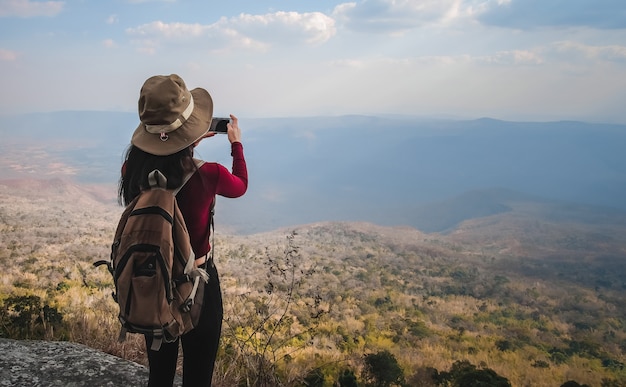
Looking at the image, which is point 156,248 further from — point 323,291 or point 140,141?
point 323,291

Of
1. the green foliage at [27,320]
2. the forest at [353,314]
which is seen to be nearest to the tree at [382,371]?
the forest at [353,314]

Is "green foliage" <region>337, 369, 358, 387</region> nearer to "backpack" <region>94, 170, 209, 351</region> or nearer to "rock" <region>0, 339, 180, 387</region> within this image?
"rock" <region>0, 339, 180, 387</region>

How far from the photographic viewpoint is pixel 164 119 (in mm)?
2068

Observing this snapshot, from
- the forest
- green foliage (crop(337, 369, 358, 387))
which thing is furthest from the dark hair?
green foliage (crop(337, 369, 358, 387))

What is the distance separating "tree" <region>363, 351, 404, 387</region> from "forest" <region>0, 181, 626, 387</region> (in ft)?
0.05

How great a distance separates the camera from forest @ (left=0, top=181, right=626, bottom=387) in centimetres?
464

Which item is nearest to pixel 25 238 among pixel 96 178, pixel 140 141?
pixel 140 141

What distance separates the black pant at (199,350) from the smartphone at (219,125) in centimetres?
80

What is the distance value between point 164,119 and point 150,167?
244mm

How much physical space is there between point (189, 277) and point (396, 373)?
3.91 m

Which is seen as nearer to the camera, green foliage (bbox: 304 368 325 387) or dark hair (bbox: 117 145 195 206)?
dark hair (bbox: 117 145 195 206)

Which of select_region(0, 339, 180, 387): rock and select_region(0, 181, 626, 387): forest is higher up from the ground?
select_region(0, 339, 180, 387): rock

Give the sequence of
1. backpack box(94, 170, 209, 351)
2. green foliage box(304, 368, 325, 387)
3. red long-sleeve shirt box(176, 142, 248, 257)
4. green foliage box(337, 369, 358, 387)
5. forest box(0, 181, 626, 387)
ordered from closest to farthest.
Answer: backpack box(94, 170, 209, 351)
red long-sleeve shirt box(176, 142, 248, 257)
green foliage box(337, 369, 358, 387)
green foliage box(304, 368, 325, 387)
forest box(0, 181, 626, 387)

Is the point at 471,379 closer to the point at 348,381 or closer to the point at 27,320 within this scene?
the point at 348,381
